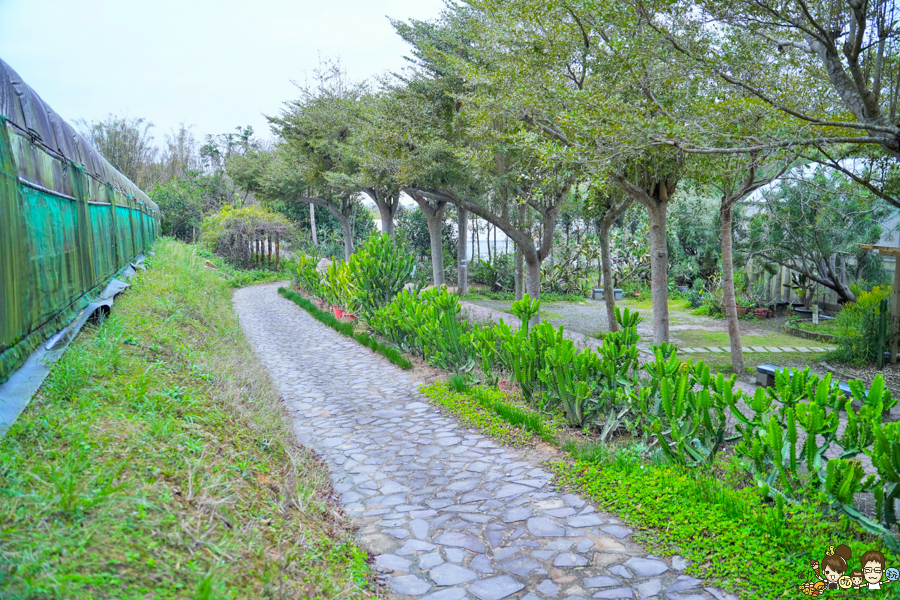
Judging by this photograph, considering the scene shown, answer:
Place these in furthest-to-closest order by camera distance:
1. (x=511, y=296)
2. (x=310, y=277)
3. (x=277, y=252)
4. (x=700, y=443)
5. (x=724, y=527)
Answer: (x=277, y=252) → (x=511, y=296) → (x=310, y=277) → (x=700, y=443) → (x=724, y=527)

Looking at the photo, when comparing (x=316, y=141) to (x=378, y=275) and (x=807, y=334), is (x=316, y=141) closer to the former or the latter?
(x=378, y=275)

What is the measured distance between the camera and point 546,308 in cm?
1691

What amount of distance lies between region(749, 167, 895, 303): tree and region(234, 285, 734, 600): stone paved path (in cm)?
1111

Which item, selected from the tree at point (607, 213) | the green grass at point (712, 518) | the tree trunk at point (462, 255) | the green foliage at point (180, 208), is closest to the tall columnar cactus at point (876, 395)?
the green grass at point (712, 518)

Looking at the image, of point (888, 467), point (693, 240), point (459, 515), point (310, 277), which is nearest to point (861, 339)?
point (888, 467)

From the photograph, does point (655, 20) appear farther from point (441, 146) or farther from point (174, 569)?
point (174, 569)

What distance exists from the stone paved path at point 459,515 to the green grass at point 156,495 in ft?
1.02

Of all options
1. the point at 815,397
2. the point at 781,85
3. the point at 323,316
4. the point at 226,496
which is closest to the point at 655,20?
the point at 781,85

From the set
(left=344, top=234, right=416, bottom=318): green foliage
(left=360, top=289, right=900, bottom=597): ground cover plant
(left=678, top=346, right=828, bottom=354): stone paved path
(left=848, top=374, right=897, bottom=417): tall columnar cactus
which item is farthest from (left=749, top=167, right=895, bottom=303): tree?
(left=848, top=374, right=897, bottom=417): tall columnar cactus

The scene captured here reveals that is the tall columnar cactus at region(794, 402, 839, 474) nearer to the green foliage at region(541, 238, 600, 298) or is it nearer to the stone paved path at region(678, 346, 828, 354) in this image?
the stone paved path at region(678, 346, 828, 354)

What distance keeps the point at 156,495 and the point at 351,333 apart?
8.21 m

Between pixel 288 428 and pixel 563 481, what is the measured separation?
252 centimetres

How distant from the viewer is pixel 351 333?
1084 cm

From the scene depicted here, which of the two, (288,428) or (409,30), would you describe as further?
(409,30)
